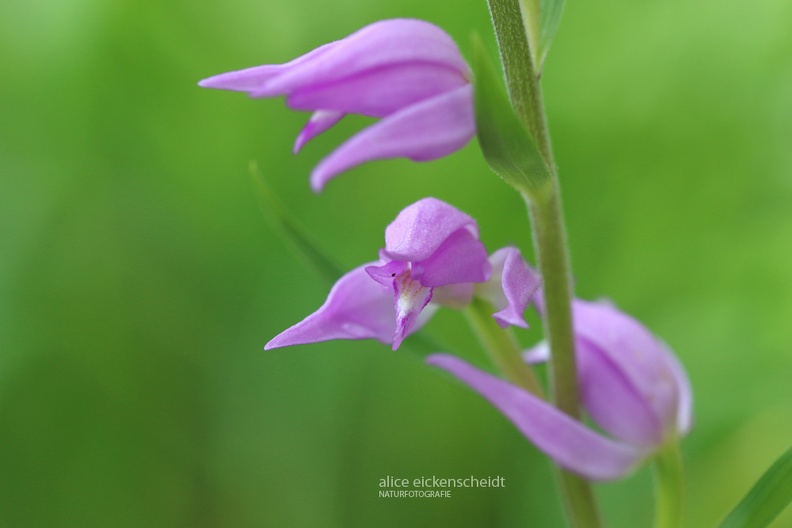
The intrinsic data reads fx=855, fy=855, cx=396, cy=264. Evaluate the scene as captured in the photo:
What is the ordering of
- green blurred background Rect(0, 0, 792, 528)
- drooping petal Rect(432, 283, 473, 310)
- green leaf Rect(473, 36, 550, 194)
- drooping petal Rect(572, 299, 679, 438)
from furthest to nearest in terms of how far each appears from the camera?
1. green blurred background Rect(0, 0, 792, 528)
2. drooping petal Rect(572, 299, 679, 438)
3. drooping petal Rect(432, 283, 473, 310)
4. green leaf Rect(473, 36, 550, 194)

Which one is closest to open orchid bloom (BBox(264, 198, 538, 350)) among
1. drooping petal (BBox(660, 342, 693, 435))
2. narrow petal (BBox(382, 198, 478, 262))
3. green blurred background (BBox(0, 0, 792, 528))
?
narrow petal (BBox(382, 198, 478, 262))

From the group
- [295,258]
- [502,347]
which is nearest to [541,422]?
[502,347]

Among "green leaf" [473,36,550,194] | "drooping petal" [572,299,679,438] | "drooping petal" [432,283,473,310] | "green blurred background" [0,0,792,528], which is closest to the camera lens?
"green leaf" [473,36,550,194]

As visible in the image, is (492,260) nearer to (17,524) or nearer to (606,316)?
(606,316)

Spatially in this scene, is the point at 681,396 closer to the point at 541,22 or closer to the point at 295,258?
the point at 541,22

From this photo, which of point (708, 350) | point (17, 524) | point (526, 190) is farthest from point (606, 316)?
point (17, 524)

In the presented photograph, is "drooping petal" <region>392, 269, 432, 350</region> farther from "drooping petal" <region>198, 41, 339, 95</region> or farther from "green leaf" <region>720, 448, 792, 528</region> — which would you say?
"green leaf" <region>720, 448, 792, 528</region>

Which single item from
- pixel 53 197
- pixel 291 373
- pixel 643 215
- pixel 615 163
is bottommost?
pixel 291 373
